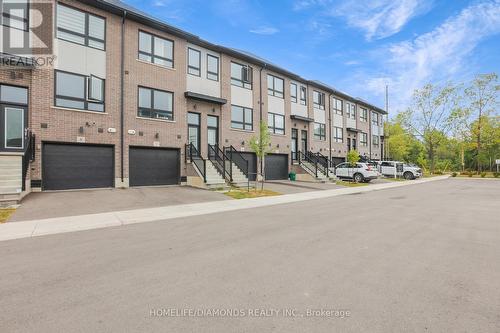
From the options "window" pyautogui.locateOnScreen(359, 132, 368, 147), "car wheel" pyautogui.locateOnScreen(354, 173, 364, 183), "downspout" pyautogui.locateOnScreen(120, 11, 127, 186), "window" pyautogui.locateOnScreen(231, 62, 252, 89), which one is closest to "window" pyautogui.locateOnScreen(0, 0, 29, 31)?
"downspout" pyautogui.locateOnScreen(120, 11, 127, 186)

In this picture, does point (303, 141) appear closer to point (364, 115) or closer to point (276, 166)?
point (276, 166)

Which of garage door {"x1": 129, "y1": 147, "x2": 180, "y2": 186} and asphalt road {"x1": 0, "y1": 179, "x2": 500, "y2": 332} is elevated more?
garage door {"x1": 129, "y1": 147, "x2": 180, "y2": 186}

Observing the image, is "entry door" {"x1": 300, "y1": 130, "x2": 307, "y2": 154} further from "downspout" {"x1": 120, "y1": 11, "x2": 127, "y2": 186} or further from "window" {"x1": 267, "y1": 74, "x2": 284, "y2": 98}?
"downspout" {"x1": 120, "y1": 11, "x2": 127, "y2": 186}

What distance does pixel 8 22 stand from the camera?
38.8 feet

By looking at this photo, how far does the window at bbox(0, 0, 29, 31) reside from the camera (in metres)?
11.8

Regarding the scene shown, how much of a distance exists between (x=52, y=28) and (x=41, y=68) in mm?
2062

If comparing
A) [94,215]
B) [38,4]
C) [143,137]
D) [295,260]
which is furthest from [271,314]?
[38,4]

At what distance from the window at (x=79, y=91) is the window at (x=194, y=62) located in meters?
5.81

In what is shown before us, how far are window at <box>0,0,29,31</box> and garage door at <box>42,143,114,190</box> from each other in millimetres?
5443

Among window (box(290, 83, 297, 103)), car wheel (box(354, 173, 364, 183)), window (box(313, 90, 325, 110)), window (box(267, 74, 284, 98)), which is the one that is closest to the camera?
window (box(267, 74, 284, 98))

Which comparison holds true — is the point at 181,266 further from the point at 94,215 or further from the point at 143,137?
the point at 143,137

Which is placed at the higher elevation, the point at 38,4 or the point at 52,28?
the point at 38,4

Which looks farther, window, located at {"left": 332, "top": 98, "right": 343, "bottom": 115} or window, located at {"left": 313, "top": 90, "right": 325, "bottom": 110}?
window, located at {"left": 332, "top": 98, "right": 343, "bottom": 115}

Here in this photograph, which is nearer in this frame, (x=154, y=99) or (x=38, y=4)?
(x=38, y=4)
